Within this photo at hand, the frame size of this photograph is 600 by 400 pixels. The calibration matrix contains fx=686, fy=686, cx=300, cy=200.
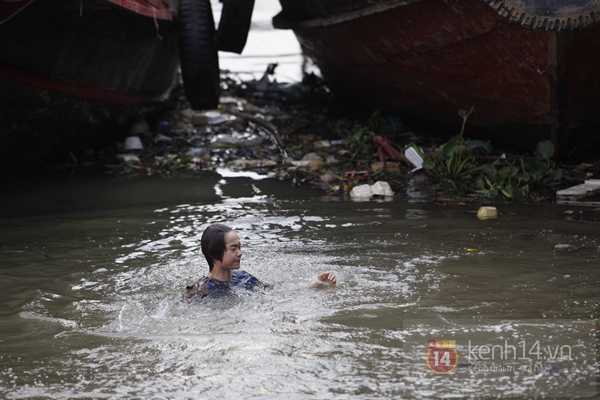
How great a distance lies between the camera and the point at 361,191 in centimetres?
621

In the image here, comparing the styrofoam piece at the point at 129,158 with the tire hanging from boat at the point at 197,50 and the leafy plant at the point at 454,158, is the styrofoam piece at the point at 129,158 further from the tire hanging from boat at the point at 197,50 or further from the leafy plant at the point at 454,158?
the leafy plant at the point at 454,158

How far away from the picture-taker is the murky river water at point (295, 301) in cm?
277

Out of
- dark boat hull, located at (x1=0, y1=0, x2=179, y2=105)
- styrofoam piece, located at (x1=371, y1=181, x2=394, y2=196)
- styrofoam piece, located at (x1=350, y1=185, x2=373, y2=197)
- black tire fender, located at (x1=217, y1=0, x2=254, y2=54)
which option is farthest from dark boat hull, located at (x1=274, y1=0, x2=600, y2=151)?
dark boat hull, located at (x1=0, y1=0, x2=179, y2=105)

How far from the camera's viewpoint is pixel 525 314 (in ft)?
10.8

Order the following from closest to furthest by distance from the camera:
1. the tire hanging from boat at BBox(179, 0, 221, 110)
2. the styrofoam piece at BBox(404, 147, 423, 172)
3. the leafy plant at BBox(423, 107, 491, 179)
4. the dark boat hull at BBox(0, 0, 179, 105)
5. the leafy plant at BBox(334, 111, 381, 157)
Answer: the dark boat hull at BBox(0, 0, 179, 105) → the leafy plant at BBox(423, 107, 491, 179) → the styrofoam piece at BBox(404, 147, 423, 172) → the leafy plant at BBox(334, 111, 381, 157) → the tire hanging from boat at BBox(179, 0, 221, 110)

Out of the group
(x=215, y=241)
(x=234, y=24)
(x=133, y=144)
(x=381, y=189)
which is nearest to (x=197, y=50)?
(x=234, y=24)

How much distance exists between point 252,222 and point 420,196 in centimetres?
161

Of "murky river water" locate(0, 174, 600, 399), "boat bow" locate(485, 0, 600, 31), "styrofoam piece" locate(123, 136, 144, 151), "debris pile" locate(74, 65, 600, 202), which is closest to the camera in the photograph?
"murky river water" locate(0, 174, 600, 399)

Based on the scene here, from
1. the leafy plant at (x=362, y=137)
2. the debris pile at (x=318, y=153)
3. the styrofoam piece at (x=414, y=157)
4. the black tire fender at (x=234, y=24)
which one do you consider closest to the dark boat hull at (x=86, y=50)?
the black tire fender at (x=234, y=24)

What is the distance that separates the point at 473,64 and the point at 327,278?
10.8ft

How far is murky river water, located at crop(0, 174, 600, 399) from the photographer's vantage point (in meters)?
2.77

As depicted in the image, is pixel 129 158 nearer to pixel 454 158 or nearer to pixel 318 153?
pixel 318 153

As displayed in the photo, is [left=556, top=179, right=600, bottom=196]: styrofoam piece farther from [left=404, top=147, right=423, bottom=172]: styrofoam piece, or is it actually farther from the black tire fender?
the black tire fender

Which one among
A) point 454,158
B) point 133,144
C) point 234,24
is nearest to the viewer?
point 454,158
